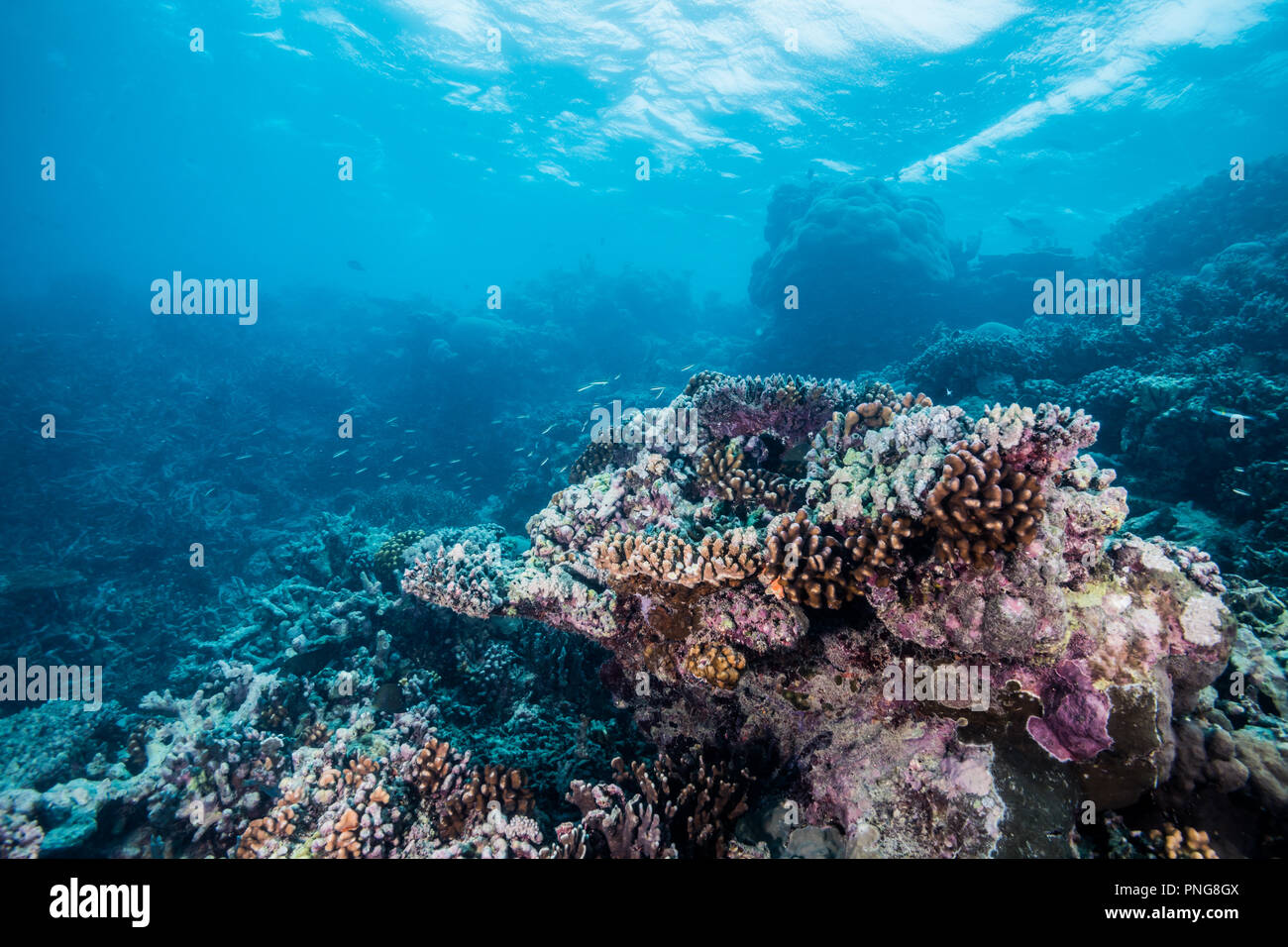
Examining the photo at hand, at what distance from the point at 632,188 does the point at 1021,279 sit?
35093 mm

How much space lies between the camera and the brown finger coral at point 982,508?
316 centimetres

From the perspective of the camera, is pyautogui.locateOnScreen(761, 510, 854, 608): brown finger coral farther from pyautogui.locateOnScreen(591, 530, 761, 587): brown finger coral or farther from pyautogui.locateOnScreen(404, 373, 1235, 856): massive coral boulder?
pyautogui.locateOnScreen(591, 530, 761, 587): brown finger coral

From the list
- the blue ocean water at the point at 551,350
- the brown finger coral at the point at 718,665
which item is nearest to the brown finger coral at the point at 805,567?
the blue ocean water at the point at 551,350

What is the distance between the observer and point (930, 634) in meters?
3.56

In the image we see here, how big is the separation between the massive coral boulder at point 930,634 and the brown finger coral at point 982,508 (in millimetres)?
14

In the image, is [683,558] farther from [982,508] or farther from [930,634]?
[982,508]

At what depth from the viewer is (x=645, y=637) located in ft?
16.2

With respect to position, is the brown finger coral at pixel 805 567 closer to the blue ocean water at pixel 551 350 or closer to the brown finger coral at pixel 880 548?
the brown finger coral at pixel 880 548

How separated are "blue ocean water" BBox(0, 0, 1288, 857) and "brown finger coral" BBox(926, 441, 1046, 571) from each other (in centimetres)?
66

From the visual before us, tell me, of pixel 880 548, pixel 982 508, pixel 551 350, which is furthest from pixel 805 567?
pixel 551 350

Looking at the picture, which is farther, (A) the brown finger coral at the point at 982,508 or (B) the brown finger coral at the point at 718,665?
(B) the brown finger coral at the point at 718,665

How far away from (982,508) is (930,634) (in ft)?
3.27

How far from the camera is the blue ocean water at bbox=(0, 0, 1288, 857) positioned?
5.26 m

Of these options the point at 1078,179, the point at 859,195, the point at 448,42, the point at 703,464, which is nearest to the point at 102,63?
the point at 448,42
